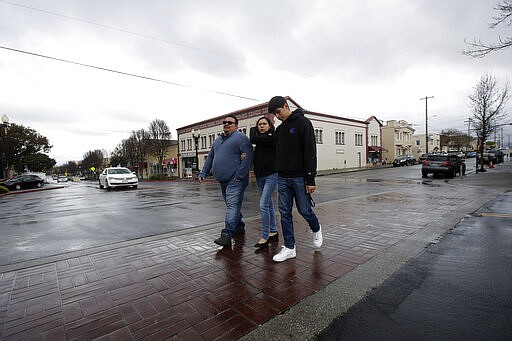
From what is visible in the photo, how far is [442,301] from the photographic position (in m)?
2.22

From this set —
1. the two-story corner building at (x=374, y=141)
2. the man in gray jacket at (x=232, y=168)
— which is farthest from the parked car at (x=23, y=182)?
the two-story corner building at (x=374, y=141)

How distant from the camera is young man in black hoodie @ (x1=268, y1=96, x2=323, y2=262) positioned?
3.08m

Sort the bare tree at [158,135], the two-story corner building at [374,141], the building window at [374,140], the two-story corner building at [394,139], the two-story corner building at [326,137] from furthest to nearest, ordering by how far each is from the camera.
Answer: the two-story corner building at [394,139] → the bare tree at [158,135] → the building window at [374,140] → the two-story corner building at [374,141] → the two-story corner building at [326,137]

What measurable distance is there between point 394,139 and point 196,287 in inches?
2061

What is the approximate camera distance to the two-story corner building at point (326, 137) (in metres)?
31.5

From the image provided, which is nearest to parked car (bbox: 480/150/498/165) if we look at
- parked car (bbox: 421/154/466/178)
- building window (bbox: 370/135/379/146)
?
building window (bbox: 370/135/379/146)

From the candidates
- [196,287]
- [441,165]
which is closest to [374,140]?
[441,165]

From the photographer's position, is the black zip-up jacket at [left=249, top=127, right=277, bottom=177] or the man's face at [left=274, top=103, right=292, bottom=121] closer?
the man's face at [left=274, top=103, right=292, bottom=121]

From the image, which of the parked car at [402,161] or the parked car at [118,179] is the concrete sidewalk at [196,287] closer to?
the parked car at [118,179]

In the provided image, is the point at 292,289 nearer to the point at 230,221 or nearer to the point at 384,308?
the point at 384,308

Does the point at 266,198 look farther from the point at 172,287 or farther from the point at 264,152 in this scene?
the point at 172,287

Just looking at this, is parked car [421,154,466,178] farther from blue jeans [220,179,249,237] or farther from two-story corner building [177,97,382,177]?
blue jeans [220,179,249,237]

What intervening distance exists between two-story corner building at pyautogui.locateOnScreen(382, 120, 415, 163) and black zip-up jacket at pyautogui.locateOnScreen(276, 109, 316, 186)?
48.4 metres

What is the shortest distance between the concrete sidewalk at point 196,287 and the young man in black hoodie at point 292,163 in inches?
20.5
